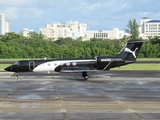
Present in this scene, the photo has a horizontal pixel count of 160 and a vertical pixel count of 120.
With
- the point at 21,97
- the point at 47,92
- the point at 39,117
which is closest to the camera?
the point at 39,117

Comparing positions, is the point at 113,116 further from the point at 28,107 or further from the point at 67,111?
the point at 28,107

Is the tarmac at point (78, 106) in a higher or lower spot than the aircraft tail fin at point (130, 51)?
lower

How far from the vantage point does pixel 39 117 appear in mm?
14156

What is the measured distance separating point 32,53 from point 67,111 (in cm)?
7426

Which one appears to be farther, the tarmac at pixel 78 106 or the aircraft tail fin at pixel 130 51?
the aircraft tail fin at pixel 130 51

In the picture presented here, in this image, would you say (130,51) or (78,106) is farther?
(130,51)

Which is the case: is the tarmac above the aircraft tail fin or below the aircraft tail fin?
below

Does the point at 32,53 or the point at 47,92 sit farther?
the point at 32,53

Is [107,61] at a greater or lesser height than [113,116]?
greater

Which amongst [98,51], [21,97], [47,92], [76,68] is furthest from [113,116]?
[98,51]

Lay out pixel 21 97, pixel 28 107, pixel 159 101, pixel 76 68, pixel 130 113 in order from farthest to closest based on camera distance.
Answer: pixel 76 68 → pixel 21 97 → pixel 159 101 → pixel 28 107 → pixel 130 113

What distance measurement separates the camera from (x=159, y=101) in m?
19.0

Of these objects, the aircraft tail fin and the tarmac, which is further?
the aircraft tail fin

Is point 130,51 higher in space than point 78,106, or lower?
higher
